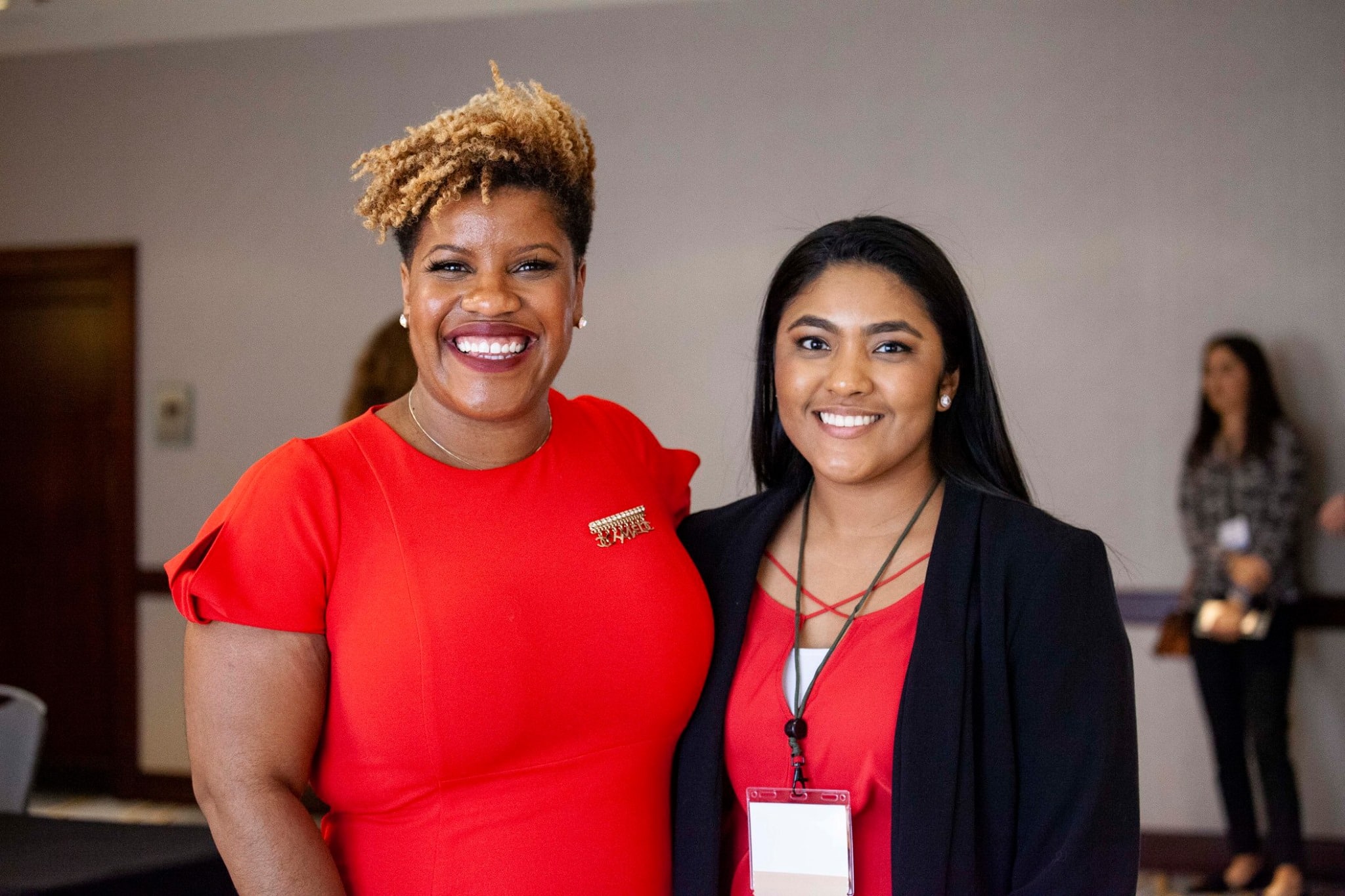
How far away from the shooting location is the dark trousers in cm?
417

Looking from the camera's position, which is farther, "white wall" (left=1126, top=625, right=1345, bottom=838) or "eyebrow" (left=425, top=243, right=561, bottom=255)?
"white wall" (left=1126, top=625, right=1345, bottom=838)

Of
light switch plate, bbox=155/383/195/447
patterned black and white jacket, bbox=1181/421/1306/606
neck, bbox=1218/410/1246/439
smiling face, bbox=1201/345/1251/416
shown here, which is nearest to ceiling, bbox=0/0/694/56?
light switch plate, bbox=155/383/195/447

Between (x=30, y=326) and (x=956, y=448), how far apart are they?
5597mm

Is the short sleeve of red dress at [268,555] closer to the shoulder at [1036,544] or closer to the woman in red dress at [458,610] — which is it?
the woman in red dress at [458,610]

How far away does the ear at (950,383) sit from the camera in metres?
1.89

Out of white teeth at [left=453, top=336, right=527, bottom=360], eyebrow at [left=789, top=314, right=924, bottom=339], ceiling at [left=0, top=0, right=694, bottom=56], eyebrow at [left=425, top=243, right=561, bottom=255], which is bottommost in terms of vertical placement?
white teeth at [left=453, top=336, right=527, bottom=360]

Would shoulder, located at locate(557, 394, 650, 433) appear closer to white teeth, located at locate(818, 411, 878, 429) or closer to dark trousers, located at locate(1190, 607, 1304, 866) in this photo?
white teeth, located at locate(818, 411, 878, 429)

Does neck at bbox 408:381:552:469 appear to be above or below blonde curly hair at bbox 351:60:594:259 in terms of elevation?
below

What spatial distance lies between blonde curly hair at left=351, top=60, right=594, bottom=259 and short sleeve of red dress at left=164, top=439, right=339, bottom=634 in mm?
390

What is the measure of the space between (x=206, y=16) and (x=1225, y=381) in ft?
15.7

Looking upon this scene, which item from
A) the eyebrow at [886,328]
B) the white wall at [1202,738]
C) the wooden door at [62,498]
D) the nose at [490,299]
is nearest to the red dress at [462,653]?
the nose at [490,299]

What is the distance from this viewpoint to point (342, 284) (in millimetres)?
5488

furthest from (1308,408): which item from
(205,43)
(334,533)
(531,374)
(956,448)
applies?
(205,43)

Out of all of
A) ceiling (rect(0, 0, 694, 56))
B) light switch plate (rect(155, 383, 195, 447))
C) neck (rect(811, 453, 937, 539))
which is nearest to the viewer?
neck (rect(811, 453, 937, 539))
